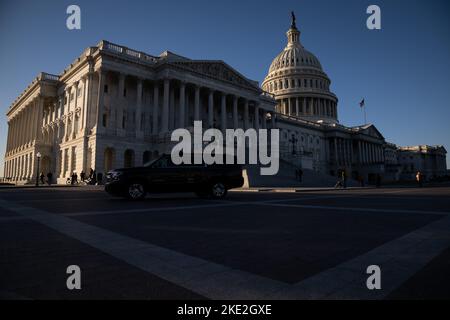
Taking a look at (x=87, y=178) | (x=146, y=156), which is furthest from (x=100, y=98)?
(x=87, y=178)

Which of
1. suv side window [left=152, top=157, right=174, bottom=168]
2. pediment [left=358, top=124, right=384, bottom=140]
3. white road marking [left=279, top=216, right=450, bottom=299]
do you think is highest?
pediment [left=358, top=124, right=384, bottom=140]

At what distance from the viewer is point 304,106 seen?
97.2 metres

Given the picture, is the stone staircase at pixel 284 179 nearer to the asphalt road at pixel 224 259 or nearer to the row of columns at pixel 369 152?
the asphalt road at pixel 224 259

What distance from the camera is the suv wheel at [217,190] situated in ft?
46.0

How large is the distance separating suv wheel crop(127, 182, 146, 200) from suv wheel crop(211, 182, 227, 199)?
346 centimetres

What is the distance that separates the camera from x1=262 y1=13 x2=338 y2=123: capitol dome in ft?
319

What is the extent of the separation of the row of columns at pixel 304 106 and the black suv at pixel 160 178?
89.4 meters

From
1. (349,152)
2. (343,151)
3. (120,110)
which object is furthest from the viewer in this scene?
(349,152)

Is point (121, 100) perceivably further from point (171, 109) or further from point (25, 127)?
point (25, 127)

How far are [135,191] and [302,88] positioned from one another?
9433 centimetres

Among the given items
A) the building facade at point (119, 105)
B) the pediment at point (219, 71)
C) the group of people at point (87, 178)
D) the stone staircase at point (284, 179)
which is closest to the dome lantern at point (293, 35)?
the building facade at point (119, 105)

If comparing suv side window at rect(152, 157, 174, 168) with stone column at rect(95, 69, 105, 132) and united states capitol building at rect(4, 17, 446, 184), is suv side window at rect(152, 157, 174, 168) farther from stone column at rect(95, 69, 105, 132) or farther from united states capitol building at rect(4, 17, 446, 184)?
stone column at rect(95, 69, 105, 132)

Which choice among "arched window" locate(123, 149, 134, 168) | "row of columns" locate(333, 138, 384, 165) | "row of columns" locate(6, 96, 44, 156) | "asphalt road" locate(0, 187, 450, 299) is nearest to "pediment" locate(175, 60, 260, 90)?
"arched window" locate(123, 149, 134, 168)

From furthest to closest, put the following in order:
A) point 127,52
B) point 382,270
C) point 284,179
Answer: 1. point 127,52
2. point 284,179
3. point 382,270
